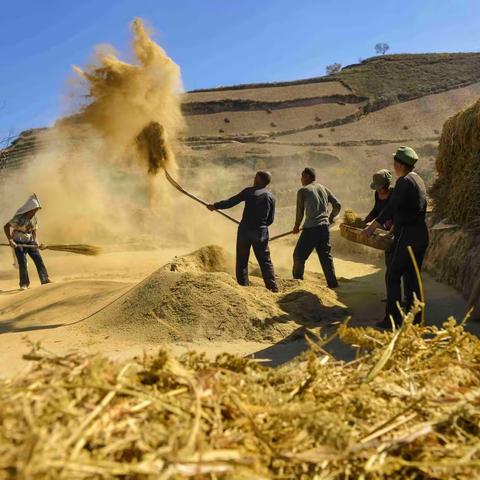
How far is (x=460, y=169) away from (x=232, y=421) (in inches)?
309

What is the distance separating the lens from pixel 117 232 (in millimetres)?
16250

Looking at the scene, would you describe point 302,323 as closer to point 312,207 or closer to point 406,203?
point 406,203

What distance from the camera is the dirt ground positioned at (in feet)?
16.9

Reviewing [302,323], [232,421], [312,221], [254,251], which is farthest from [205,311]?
[232,421]

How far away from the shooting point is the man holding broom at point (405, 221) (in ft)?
17.4

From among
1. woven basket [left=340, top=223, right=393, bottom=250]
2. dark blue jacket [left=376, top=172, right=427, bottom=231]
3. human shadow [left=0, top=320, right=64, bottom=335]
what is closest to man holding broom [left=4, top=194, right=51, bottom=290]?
human shadow [left=0, top=320, right=64, bottom=335]

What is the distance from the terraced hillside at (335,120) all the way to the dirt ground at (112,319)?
11574 mm

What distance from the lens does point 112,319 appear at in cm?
605

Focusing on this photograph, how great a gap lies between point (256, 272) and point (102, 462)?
765 centimetres

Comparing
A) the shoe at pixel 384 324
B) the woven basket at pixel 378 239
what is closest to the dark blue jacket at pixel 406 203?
the woven basket at pixel 378 239

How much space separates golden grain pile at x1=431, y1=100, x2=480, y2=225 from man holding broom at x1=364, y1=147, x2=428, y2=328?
2719 mm

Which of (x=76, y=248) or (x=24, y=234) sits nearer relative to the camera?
(x=76, y=248)

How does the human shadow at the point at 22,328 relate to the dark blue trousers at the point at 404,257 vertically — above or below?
below

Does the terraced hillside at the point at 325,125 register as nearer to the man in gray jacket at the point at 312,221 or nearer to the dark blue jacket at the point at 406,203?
the man in gray jacket at the point at 312,221
